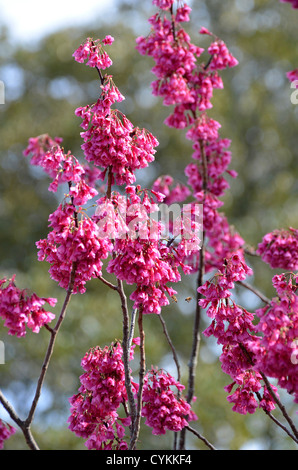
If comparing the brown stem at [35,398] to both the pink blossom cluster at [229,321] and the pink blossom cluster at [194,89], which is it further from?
the pink blossom cluster at [194,89]

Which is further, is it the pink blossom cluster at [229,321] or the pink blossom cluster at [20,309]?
the pink blossom cluster at [229,321]

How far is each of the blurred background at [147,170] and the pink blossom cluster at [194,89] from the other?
6310 millimetres

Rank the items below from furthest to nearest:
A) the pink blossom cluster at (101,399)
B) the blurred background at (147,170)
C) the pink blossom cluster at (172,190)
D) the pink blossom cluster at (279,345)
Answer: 1. the blurred background at (147,170)
2. the pink blossom cluster at (172,190)
3. the pink blossom cluster at (101,399)
4. the pink blossom cluster at (279,345)

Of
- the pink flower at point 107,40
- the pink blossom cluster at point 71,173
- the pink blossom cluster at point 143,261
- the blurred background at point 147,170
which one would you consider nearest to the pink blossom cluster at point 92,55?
the pink flower at point 107,40

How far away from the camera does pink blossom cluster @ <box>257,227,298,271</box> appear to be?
3.11m

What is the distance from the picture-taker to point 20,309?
2.11 meters

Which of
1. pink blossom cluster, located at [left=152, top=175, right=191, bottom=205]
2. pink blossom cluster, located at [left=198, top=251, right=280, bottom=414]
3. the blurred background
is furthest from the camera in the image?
the blurred background

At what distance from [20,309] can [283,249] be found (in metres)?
1.54

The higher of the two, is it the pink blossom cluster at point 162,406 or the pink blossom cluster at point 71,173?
the pink blossom cluster at point 71,173

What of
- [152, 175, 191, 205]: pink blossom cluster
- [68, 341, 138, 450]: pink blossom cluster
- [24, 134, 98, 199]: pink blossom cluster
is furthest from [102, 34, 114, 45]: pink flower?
[152, 175, 191, 205]: pink blossom cluster

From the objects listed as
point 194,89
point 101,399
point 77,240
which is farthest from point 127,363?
point 194,89

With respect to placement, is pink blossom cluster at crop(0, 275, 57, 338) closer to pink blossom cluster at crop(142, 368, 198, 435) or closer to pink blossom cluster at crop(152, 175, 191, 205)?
pink blossom cluster at crop(142, 368, 198, 435)

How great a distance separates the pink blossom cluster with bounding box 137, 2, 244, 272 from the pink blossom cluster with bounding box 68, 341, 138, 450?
146cm

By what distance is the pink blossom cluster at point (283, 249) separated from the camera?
123 inches
